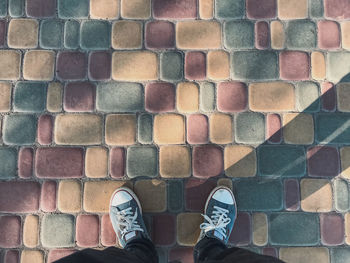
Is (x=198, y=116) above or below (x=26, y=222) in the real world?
above

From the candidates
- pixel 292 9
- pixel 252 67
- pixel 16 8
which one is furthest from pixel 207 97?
pixel 16 8

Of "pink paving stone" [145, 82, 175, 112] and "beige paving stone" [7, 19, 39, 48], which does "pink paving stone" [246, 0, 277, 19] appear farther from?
"beige paving stone" [7, 19, 39, 48]

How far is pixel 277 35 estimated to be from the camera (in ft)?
7.25

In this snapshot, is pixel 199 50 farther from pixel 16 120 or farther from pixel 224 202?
pixel 16 120

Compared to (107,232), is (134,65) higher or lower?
higher

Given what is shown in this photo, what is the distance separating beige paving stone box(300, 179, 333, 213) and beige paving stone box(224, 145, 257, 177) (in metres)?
0.32

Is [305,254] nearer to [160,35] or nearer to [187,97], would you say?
[187,97]

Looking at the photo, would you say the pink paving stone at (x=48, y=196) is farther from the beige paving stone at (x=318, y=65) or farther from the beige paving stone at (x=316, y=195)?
the beige paving stone at (x=318, y=65)

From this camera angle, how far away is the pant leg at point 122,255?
162cm

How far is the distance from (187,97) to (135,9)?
650 mm

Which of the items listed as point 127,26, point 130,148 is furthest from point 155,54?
point 130,148

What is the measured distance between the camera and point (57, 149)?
2.16 m

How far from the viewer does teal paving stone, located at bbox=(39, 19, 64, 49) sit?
2207 millimetres

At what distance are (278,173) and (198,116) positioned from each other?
1.94ft
